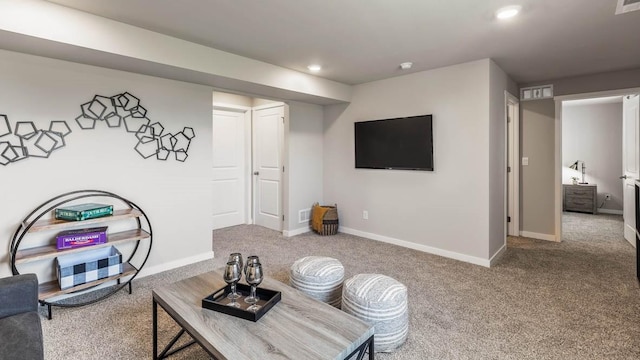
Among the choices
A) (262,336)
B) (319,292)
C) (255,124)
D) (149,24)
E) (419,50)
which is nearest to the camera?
(262,336)

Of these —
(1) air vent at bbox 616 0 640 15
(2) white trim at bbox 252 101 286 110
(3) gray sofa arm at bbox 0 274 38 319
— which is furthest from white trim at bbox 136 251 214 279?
(1) air vent at bbox 616 0 640 15

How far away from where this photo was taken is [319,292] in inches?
91.7

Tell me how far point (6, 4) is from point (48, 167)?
1215 millimetres

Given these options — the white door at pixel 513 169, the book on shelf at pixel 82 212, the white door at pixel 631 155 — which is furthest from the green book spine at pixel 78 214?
the white door at pixel 631 155

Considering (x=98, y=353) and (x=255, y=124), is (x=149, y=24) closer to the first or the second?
(x=98, y=353)

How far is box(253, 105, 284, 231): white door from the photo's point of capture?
5.16m

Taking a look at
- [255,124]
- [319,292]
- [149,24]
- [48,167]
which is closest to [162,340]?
[319,292]

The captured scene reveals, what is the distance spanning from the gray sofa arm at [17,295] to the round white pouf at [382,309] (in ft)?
5.77

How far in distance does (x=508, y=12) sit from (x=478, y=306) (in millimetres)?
2243

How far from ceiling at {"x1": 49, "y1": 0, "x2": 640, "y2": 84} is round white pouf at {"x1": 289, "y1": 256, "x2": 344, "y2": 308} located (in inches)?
75.2

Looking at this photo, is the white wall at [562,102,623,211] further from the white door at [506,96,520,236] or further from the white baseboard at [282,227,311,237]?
the white baseboard at [282,227,311,237]

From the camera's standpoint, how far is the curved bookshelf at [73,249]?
2.38 metres

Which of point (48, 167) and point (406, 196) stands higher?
point (48, 167)

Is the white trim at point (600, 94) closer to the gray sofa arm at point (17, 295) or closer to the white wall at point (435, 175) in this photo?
the white wall at point (435, 175)
